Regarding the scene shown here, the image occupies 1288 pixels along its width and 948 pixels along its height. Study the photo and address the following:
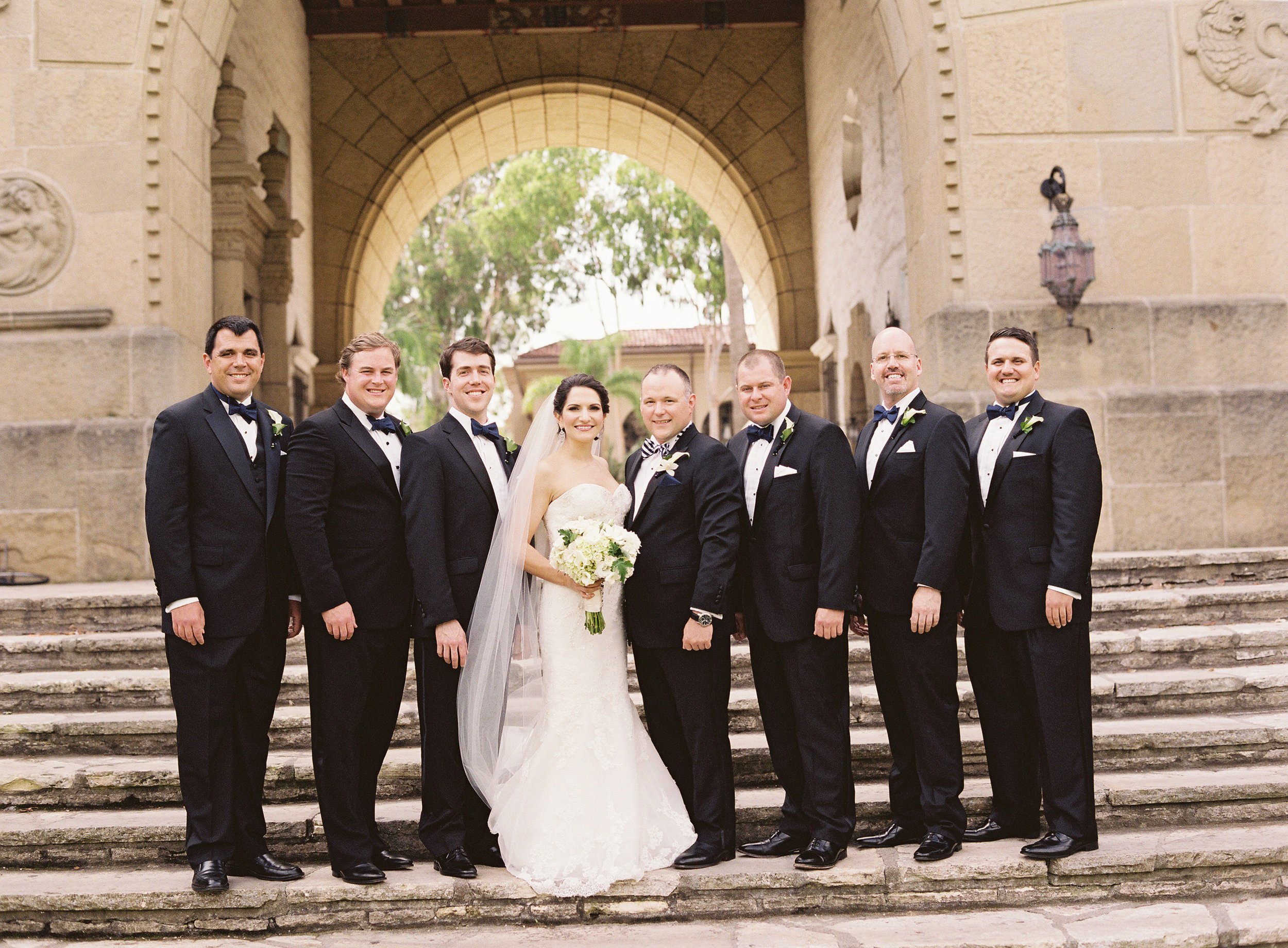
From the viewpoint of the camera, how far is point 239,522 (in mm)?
4090

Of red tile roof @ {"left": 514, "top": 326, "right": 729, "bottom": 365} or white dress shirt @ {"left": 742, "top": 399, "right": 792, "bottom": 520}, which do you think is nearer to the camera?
white dress shirt @ {"left": 742, "top": 399, "right": 792, "bottom": 520}

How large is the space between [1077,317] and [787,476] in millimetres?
4053

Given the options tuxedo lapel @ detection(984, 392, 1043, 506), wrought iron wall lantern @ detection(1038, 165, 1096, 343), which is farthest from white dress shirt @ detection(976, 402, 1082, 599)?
wrought iron wall lantern @ detection(1038, 165, 1096, 343)

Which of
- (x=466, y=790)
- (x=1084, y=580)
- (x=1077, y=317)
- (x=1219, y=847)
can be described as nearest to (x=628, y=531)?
(x=466, y=790)

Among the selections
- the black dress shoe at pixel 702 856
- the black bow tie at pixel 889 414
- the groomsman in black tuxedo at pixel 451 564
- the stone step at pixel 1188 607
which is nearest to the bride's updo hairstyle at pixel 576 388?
the groomsman in black tuxedo at pixel 451 564

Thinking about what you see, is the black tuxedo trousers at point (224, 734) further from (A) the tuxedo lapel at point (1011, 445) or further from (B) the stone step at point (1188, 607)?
(B) the stone step at point (1188, 607)

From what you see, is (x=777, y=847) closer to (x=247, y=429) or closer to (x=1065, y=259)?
(x=247, y=429)

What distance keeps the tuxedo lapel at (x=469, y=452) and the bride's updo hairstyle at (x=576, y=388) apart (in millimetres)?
350

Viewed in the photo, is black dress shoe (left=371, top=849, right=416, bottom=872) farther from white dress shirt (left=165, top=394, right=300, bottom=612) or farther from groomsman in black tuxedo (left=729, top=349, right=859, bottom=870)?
groomsman in black tuxedo (left=729, top=349, right=859, bottom=870)

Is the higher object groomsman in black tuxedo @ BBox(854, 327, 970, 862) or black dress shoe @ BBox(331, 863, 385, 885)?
groomsman in black tuxedo @ BBox(854, 327, 970, 862)

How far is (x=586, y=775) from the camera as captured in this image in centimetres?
416

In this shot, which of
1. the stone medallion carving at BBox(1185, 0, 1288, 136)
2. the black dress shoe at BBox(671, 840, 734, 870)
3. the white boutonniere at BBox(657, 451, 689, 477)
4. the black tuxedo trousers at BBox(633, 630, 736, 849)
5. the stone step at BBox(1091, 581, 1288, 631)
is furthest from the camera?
the stone medallion carving at BBox(1185, 0, 1288, 136)

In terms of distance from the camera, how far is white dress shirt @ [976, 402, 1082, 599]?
173 inches

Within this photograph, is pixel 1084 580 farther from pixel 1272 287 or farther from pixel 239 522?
pixel 1272 287
